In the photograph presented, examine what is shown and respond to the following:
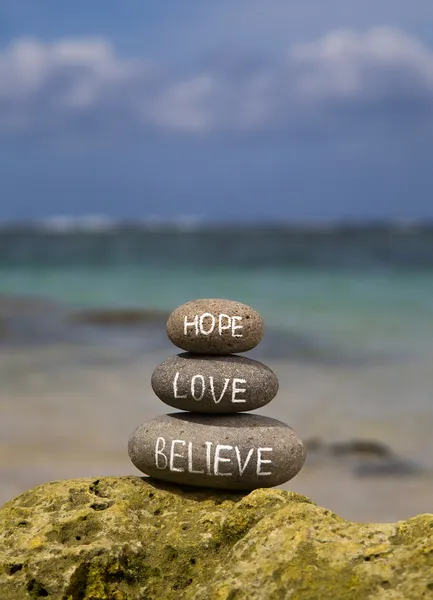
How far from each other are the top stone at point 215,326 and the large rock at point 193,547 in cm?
141

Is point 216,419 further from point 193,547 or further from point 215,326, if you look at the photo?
point 193,547

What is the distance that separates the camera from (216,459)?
30.0 ft

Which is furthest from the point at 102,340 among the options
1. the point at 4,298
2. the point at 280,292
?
the point at 280,292

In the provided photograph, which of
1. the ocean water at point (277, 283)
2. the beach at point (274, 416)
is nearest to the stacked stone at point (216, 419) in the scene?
the beach at point (274, 416)

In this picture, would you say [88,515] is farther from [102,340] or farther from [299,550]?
[102,340]

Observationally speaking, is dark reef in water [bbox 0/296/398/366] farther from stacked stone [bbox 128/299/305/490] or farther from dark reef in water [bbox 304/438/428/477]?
stacked stone [bbox 128/299/305/490]

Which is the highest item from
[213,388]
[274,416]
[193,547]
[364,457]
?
[213,388]

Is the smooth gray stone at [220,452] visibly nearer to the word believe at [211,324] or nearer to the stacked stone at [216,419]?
the stacked stone at [216,419]

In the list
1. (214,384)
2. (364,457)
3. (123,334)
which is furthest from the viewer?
(123,334)

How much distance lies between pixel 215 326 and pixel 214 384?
0.56 metres

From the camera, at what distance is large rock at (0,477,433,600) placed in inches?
270

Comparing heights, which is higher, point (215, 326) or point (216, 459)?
point (215, 326)

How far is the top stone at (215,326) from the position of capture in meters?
9.41

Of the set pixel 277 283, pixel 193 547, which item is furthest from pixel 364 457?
pixel 277 283
